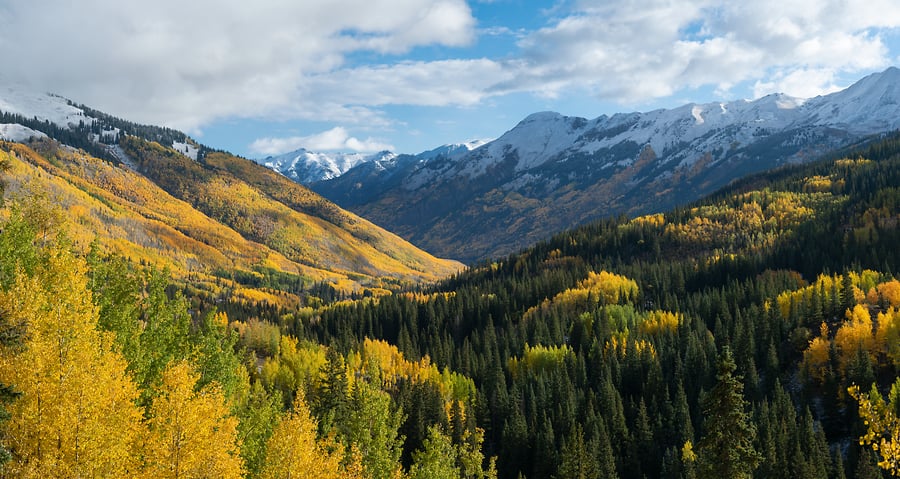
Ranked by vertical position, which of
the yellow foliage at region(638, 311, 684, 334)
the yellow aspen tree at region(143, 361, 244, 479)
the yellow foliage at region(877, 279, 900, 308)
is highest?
the yellow aspen tree at region(143, 361, 244, 479)

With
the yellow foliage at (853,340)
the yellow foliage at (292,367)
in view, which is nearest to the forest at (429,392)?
the yellow foliage at (853,340)

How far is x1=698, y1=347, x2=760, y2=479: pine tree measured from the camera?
45188 mm

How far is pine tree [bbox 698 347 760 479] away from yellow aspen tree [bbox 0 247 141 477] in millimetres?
39371

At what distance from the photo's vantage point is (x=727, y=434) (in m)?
45.9

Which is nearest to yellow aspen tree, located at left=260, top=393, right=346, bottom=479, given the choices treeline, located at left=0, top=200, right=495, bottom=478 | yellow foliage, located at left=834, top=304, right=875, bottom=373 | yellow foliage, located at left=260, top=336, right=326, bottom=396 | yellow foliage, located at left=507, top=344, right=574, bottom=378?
treeline, located at left=0, top=200, right=495, bottom=478

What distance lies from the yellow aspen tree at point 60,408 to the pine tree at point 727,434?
3937 cm

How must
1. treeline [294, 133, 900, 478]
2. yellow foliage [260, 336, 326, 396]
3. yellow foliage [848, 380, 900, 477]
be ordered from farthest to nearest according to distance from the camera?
yellow foliage [260, 336, 326, 396] < treeline [294, 133, 900, 478] < yellow foliage [848, 380, 900, 477]

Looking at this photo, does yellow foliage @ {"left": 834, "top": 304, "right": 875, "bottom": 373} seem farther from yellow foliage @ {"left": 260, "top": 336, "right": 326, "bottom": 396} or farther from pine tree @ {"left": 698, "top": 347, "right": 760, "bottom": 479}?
yellow foliage @ {"left": 260, "top": 336, "right": 326, "bottom": 396}

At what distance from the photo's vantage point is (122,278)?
8188 centimetres

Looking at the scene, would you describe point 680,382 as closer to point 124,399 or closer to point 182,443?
point 182,443

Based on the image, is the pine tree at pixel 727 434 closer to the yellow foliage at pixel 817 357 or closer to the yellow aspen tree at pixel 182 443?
the yellow aspen tree at pixel 182 443

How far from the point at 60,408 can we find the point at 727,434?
4349cm

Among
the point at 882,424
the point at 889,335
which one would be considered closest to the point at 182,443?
the point at 882,424

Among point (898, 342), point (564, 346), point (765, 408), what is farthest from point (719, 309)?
point (765, 408)
